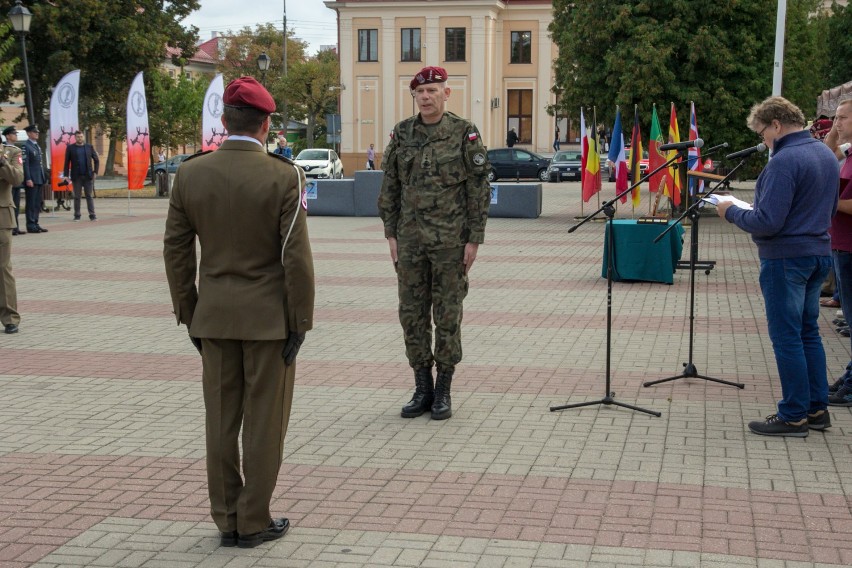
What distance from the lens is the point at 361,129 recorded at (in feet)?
221

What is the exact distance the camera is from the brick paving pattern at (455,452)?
183 inches

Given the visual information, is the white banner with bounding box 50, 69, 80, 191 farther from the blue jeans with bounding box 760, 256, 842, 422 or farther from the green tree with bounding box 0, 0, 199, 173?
the blue jeans with bounding box 760, 256, 842, 422

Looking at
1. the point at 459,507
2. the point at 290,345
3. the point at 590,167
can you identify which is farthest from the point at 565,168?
the point at 290,345

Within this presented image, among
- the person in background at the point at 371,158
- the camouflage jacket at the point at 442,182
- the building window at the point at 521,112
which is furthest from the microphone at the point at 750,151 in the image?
the building window at the point at 521,112

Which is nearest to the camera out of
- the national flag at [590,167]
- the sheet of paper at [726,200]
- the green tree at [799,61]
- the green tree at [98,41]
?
the sheet of paper at [726,200]

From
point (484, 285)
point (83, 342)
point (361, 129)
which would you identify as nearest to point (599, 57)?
point (484, 285)

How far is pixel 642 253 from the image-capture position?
1343 centimetres

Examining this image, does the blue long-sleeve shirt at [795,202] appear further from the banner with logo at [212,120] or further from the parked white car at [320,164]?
the parked white car at [320,164]

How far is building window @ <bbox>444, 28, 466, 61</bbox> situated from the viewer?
218 ft

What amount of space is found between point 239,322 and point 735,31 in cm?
2196

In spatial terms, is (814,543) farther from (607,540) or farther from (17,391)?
(17,391)

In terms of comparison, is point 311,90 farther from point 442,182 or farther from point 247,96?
point 247,96

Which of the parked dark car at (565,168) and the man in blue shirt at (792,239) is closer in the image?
the man in blue shirt at (792,239)

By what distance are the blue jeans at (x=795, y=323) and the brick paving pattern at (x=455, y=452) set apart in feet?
0.94
